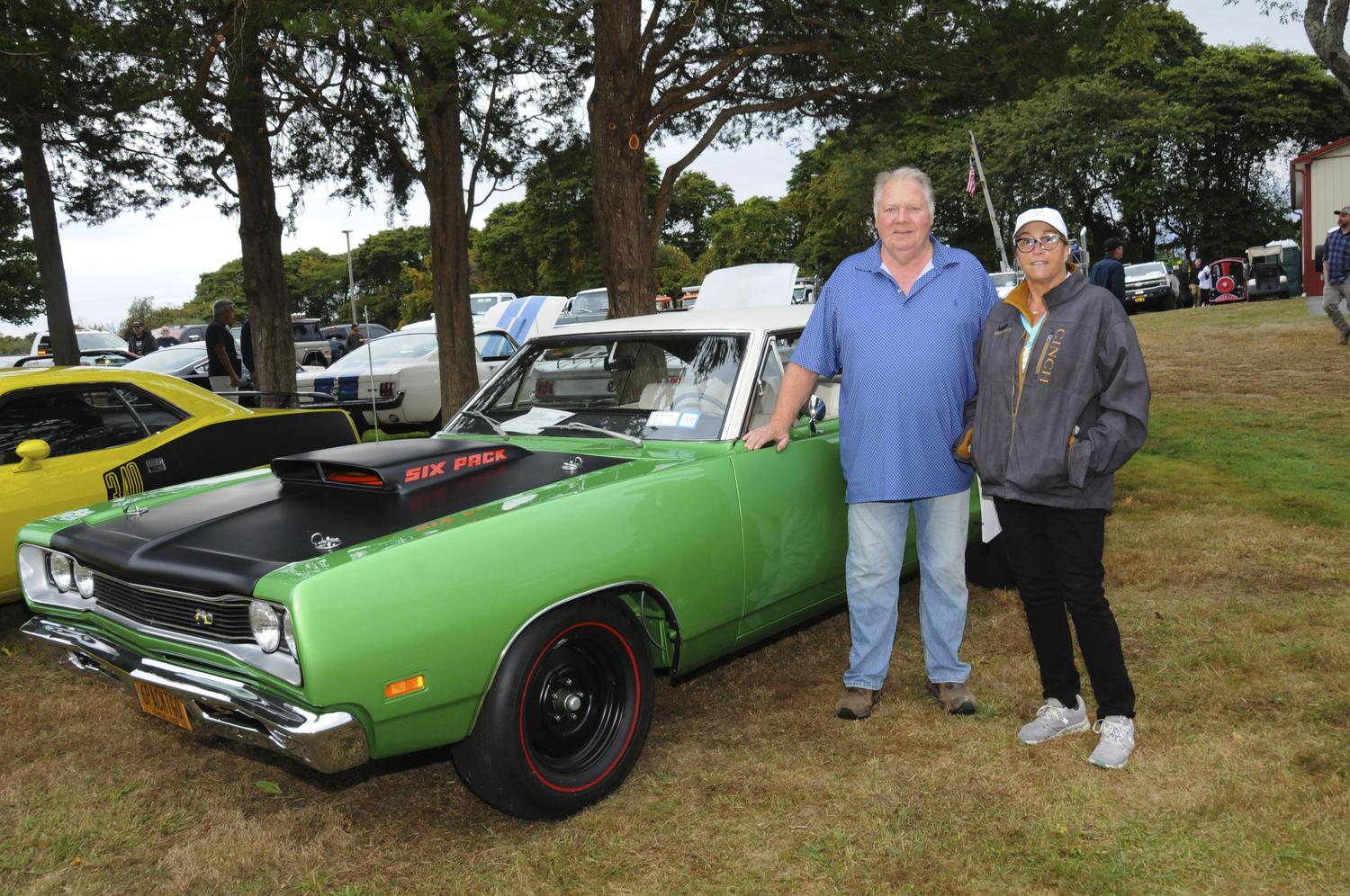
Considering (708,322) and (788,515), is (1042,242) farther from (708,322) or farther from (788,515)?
(708,322)

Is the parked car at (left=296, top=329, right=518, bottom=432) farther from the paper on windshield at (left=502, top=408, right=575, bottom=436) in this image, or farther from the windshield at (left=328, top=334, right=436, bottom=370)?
the paper on windshield at (left=502, top=408, right=575, bottom=436)

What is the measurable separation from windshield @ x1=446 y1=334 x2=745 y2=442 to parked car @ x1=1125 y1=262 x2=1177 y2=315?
26.3 m

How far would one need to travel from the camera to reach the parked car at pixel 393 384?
11.4m

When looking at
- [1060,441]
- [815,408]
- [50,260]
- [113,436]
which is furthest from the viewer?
[50,260]

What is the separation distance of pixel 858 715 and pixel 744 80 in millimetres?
7411

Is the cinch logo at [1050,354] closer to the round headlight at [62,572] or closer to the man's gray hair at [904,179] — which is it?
the man's gray hair at [904,179]

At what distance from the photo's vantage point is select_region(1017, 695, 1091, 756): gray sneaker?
11.3ft

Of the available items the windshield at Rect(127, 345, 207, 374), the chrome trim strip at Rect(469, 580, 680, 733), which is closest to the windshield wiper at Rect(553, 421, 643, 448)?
the chrome trim strip at Rect(469, 580, 680, 733)

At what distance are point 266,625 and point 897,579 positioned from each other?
2.12 m

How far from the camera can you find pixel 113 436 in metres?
5.19

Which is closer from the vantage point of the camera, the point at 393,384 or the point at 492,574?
the point at 492,574

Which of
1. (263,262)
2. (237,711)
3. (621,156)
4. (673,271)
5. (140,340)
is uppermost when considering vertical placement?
(673,271)

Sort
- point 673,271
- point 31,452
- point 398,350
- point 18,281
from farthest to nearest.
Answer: point 673,271 → point 18,281 → point 398,350 → point 31,452

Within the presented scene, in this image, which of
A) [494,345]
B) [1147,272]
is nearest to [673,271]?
[1147,272]
